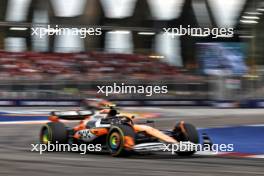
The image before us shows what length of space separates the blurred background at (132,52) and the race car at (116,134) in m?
12.0

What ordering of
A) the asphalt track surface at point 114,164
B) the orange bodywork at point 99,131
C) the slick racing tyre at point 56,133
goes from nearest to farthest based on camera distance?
the asphalt track surface at point 114,164
the orange bodywork at point 99,131
the slick racing tyre at point 56,133

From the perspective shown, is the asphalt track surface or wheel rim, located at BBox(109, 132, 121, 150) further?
wheel rim, located at BBox(109, 132, 121, 150)

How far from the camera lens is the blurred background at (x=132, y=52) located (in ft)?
73.4

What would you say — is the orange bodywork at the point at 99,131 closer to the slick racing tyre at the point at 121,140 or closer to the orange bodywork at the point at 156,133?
the slick racing tyre at the point at 121,140

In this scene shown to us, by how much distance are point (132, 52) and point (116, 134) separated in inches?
732

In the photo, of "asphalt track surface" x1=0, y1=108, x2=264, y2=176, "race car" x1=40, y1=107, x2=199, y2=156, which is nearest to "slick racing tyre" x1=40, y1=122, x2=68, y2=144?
"race car" x1=40, y1=107, x2=199, y2=156

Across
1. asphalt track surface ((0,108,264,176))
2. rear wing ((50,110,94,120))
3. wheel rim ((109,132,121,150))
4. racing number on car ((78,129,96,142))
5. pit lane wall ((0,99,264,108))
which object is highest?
pit lane wall ((0,99,264,108))

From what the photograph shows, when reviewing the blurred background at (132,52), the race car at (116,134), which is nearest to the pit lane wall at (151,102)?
the blurred background at (132,52)

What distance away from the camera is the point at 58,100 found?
22.1m

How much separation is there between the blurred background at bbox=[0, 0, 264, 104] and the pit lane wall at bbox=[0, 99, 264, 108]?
16 cm

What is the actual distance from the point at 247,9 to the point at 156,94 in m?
10.6

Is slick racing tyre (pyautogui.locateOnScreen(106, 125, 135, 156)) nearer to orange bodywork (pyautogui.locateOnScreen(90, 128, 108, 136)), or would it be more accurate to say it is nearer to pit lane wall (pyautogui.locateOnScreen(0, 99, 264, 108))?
orange bodywork (pyautogui.locateOnScreen(90, 128, 108, 136))

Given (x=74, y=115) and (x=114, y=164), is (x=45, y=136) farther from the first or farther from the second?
(x=114, y=164)

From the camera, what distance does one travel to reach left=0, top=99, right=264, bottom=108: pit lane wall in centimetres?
2120
